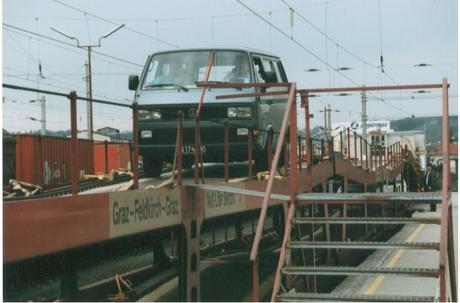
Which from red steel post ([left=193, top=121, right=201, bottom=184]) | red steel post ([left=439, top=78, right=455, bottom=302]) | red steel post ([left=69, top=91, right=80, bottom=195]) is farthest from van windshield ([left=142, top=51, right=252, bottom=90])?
red steel post ([left=69, top=91, right=80, bottom=195])

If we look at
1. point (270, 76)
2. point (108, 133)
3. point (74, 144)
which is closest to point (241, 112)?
point (270, 76)

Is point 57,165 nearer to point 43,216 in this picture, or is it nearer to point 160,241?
point 160,241

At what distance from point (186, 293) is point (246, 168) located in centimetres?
420

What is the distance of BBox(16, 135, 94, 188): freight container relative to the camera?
30.1ft

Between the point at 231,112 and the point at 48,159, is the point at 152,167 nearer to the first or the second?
the point at 231,112

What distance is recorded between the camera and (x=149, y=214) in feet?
22.1

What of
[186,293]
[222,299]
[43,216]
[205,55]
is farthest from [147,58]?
[43,216]

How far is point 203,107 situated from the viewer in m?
10.1

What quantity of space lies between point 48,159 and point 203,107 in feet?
9.52

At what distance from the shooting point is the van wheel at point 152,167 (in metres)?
10.4

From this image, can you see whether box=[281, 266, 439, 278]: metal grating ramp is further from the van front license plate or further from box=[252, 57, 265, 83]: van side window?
box=[252, 57, 265, 83]: van side window

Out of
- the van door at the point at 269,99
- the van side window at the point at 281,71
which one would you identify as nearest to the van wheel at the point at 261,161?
the van door at the point at 269,99

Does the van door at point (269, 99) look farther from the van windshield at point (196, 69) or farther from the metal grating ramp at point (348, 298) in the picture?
the metal grating ramp at point (348, 298)

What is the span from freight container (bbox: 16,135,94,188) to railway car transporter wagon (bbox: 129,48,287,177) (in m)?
1.03
